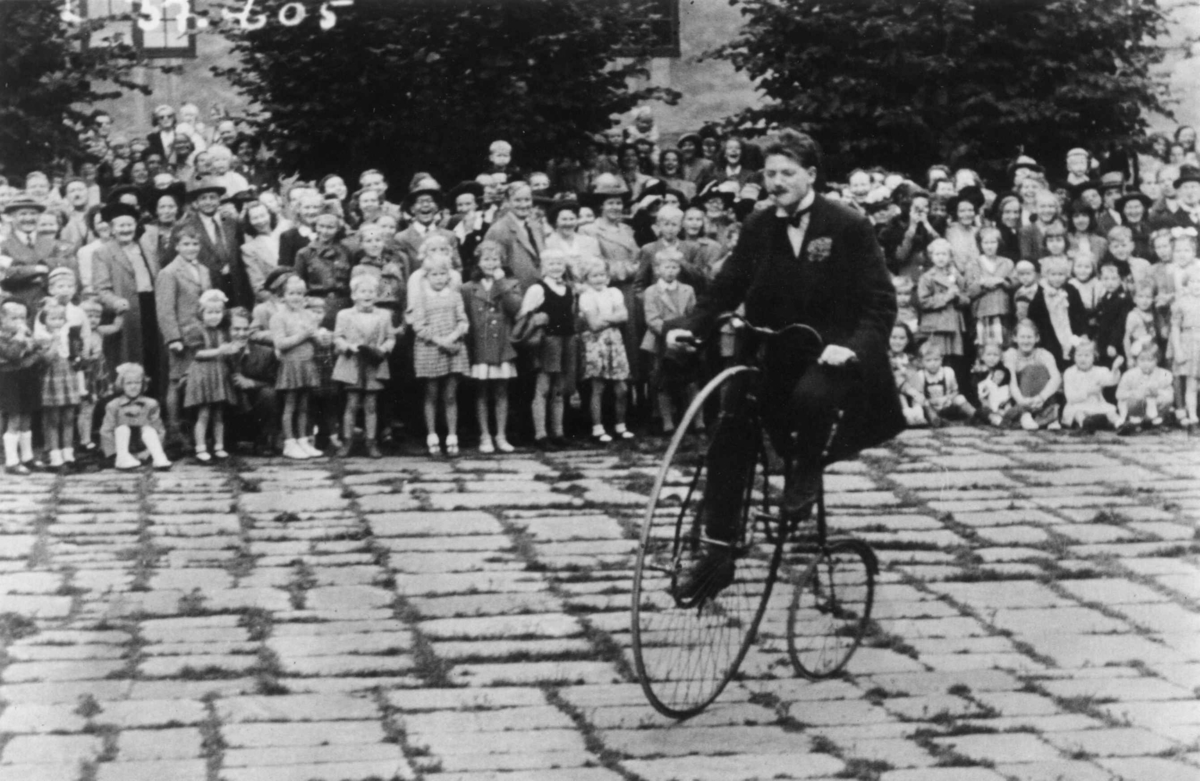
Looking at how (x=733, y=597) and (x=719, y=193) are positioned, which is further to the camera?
(x=719, y=193)

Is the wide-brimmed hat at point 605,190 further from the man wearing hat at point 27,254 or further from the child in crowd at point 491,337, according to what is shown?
the man wearing hat at point 27,254

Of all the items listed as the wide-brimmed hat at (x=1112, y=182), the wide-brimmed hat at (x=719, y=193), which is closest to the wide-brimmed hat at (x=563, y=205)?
the wide-brimmed hat at (x=719, y=193)

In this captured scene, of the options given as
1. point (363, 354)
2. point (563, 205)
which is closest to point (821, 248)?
point (363, 354)

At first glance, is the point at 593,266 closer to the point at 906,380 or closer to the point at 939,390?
the point at 906,380

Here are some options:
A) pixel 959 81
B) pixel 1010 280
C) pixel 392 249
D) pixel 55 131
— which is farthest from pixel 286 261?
pixel 959 81

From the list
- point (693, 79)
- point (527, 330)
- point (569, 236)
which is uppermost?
point (693, 79)

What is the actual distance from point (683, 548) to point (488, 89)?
27.8ft

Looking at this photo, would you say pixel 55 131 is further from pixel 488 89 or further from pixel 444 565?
pixel 444 565

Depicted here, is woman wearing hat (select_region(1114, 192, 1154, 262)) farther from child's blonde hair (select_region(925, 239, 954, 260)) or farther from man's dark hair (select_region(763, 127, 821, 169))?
man's dark hair (select_region(763, 127, 821, 169))

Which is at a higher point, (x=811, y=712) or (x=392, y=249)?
(x=392, y=249)

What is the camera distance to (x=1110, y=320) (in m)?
13.0

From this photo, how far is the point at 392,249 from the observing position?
12164 mm

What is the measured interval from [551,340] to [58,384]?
298cm

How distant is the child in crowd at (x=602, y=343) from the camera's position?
12.1 metres
